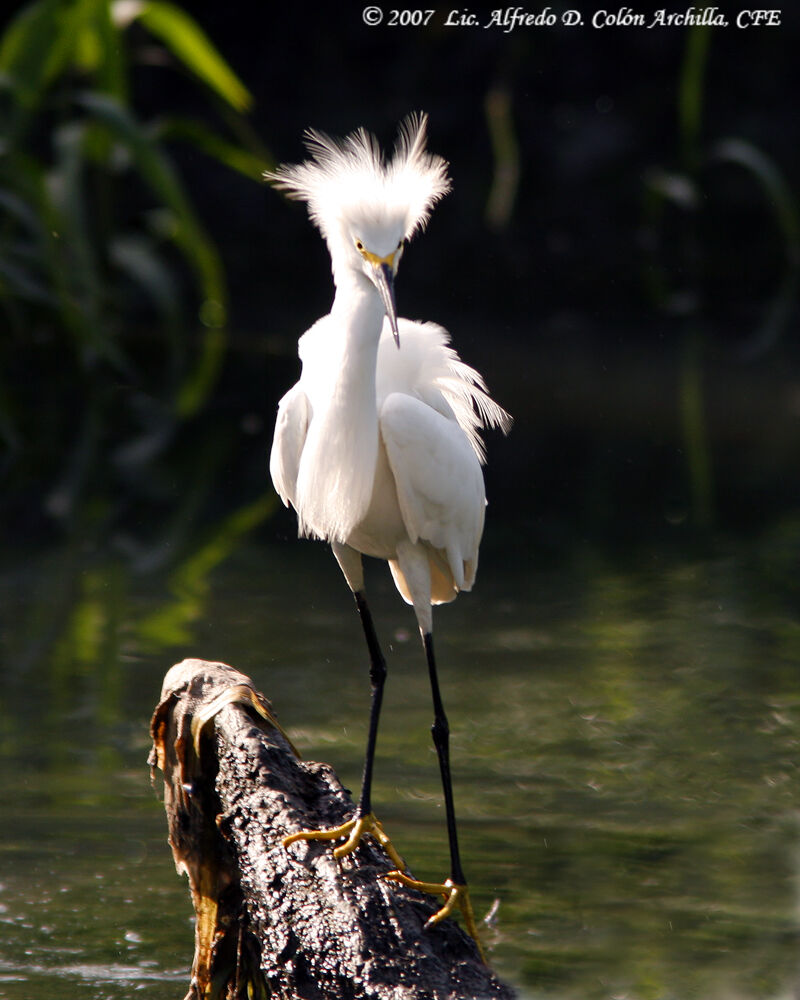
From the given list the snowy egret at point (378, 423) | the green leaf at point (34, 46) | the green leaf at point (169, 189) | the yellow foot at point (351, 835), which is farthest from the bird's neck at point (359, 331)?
the green leaf at point (34, 46)

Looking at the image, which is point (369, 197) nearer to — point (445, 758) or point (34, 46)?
point (445, 758)

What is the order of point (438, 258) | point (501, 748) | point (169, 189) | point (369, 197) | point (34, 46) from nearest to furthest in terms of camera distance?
point (369, 197), point (501, 748), point (169, 189), point (34, 46), point (438, 258)

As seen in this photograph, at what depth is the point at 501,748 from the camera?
14.5ft

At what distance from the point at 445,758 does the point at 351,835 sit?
442 mm

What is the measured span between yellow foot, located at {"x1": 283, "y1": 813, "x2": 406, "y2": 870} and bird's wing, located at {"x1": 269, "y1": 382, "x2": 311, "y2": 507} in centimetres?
72

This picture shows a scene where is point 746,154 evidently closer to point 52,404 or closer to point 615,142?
point 615,142

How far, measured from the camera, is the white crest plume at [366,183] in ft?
9.65

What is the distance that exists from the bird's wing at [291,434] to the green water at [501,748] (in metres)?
1.00

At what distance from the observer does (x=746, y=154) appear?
12102 mm

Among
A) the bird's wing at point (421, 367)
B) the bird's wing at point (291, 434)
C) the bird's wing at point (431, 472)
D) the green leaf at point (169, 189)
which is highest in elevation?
the green leaf at point (169, 189)

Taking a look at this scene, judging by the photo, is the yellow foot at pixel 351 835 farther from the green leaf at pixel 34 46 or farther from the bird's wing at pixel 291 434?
the green leaf at pixel 34 46

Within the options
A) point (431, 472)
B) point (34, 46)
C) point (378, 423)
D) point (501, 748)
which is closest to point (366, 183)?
point (378, 423)

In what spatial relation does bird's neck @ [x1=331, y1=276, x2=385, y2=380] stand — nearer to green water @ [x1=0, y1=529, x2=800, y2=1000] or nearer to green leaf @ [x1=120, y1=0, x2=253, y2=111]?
green water @ [x1=0, y1=529, x2=800, y2=1000]

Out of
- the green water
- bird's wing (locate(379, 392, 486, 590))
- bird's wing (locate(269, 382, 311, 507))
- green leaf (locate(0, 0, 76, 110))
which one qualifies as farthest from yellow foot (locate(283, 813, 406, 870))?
green leaf (locate(0, 0, 76, 110))
